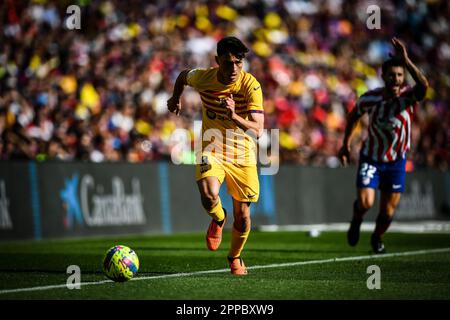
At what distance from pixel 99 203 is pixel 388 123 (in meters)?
7.15

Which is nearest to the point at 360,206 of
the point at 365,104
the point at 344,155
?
the point at 344,155

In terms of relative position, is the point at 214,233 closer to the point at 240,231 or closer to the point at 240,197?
the point at 240,231

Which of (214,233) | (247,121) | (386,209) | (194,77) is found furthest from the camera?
(386,209)

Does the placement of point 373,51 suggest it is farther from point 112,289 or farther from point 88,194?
point 112,289

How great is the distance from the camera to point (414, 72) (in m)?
10.7

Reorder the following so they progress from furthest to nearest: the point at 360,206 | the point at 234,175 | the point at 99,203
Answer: the point at 99,203 < the point at 360,206 < the point at 234,175

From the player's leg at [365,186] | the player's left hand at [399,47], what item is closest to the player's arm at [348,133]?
the player's leg at [365,186]

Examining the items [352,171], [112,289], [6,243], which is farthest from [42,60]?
[112,289]

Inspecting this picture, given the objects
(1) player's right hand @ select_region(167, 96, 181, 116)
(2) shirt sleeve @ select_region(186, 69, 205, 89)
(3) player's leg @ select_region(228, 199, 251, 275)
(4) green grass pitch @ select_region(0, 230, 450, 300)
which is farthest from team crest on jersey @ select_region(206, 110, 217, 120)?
(4) green grass pitch @ select_region(0, 230, 450, 300)

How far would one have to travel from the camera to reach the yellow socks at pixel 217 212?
9.28m

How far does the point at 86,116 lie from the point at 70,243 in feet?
13.4

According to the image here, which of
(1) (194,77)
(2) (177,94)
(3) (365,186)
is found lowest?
(3) (365,186)

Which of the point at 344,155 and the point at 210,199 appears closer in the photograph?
the point at 210,199

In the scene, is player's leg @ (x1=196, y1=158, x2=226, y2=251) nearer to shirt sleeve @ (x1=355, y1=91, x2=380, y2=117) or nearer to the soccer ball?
the soccer ball
